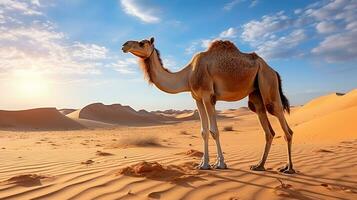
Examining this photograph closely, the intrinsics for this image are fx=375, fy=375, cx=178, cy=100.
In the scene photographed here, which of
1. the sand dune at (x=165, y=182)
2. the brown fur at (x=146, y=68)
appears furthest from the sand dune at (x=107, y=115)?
the sand dune at (x=165, y=182)

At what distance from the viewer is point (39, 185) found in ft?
17.2

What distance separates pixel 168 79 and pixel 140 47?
837 mm

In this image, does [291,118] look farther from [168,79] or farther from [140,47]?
[140,47]

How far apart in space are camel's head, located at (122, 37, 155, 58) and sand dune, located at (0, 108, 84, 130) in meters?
32.6

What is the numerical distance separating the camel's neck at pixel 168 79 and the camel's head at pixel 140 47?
0.16 meters

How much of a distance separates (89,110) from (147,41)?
53.2 meters

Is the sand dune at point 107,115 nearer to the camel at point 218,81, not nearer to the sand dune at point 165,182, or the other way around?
the camel at point 218,81

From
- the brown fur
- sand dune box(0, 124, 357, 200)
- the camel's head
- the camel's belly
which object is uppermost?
the camel's head

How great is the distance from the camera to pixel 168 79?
7.48m

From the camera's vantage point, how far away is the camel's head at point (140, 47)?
23.3 feet

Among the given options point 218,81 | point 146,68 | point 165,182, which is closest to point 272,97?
point 218,81

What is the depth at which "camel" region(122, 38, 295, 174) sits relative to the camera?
7086mm

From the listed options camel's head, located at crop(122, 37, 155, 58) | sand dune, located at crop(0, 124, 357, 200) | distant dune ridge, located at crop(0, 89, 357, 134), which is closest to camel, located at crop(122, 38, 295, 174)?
camel's head, located at crop(122, 37, 155, 58)

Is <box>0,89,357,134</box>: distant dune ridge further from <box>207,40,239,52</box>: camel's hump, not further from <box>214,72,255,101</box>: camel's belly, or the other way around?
<box>207,40,239,52</box>: camel's hump
